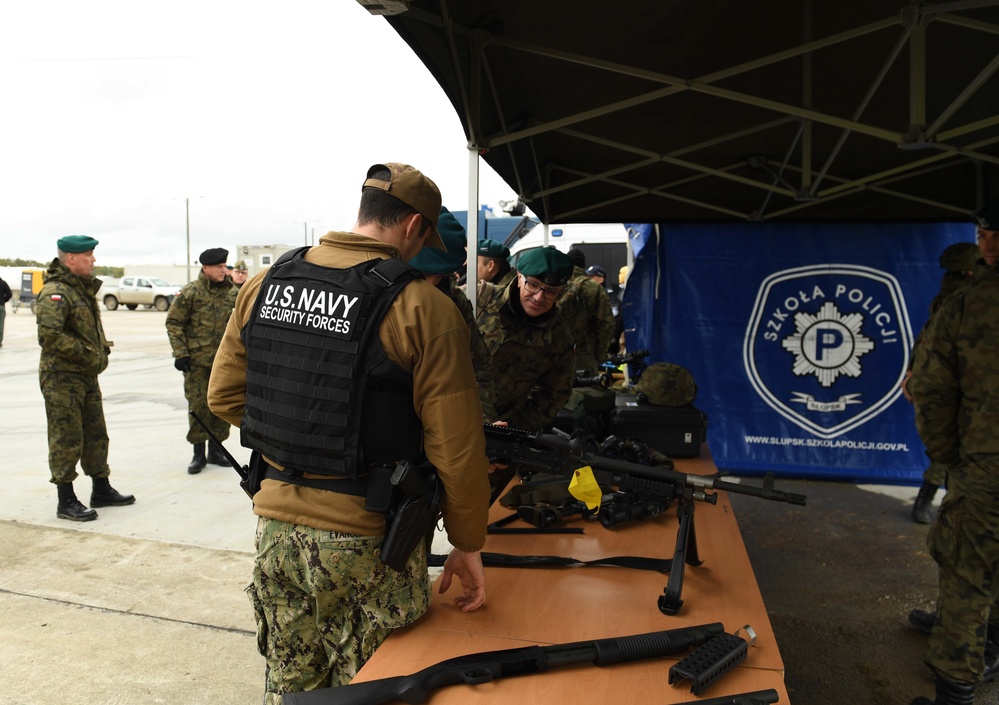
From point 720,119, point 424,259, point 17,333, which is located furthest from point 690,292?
point 17,333

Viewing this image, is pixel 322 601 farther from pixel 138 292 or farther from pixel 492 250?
pixel 138 292

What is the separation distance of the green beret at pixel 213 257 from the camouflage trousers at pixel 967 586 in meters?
5.26

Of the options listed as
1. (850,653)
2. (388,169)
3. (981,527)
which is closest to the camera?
(388,169)

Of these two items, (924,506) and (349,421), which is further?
(924,506)

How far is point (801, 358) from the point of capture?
221 inches

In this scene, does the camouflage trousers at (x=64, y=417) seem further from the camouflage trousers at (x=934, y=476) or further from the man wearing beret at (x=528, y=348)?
the camouflage trousers at (x=934, y=476)

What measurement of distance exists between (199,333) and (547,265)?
3.88 meters

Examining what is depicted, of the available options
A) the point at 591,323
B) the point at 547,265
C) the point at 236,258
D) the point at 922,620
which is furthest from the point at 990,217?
the point at 236,258

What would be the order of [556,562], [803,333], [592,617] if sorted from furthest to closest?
[803,333]
[556,562]
[592,617]

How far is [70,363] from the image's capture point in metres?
4.45

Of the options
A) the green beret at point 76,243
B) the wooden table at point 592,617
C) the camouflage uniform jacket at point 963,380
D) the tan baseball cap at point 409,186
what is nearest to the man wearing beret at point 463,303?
the wooden table at point 592,617

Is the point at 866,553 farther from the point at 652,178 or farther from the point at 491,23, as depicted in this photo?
the point at 491,23

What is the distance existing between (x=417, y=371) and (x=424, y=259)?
1208 millimetres

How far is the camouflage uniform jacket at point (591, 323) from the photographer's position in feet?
18.5
